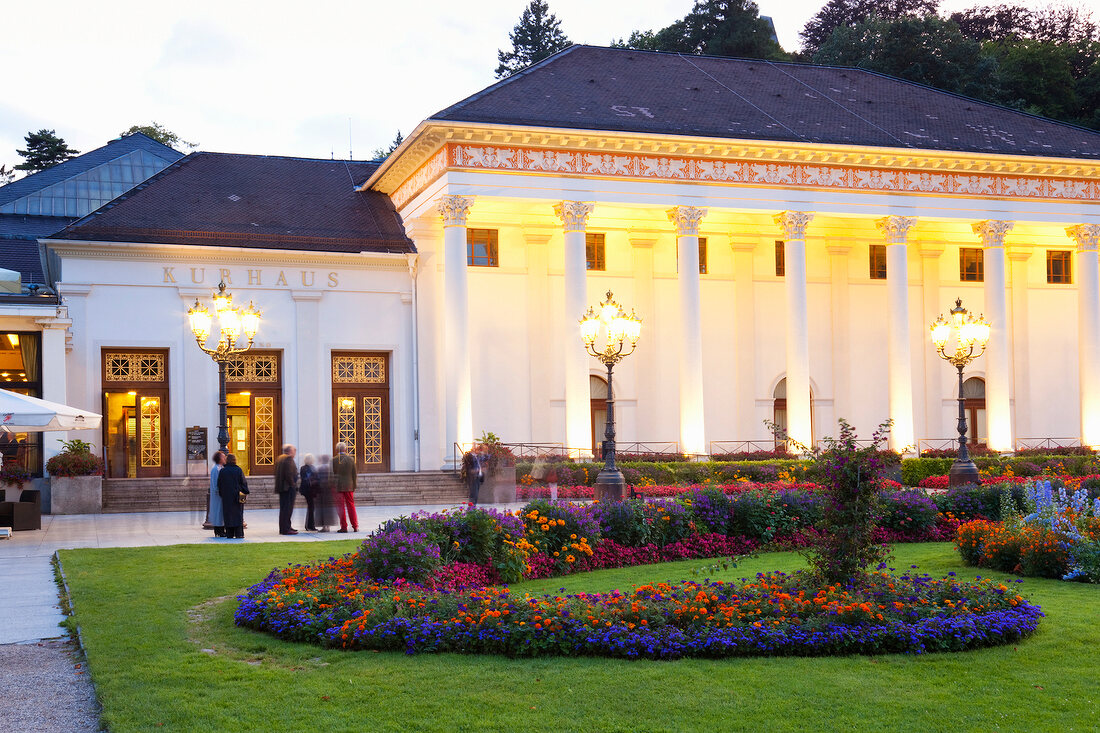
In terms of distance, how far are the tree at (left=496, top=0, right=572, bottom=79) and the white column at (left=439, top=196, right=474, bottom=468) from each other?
38921 mm

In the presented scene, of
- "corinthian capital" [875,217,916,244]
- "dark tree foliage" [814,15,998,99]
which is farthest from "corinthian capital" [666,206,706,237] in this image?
"dark tree foliage" [814,15,998,99]

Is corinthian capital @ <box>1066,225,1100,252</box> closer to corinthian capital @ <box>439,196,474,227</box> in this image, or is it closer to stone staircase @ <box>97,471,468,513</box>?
corinthian capital @ <box>439,196,474,227</box>

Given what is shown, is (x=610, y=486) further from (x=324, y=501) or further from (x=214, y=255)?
(x=214, y=255)

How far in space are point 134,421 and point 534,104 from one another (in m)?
14.2

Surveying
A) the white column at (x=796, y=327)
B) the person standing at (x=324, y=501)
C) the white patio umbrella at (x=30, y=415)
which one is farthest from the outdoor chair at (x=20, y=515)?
the white column at (x=796, y=327)

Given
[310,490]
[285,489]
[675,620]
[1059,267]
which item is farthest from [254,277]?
[1059,267]

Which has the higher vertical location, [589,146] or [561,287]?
[589,146]

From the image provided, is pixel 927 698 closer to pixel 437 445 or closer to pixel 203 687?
pixel 203 687

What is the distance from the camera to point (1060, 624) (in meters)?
10.2

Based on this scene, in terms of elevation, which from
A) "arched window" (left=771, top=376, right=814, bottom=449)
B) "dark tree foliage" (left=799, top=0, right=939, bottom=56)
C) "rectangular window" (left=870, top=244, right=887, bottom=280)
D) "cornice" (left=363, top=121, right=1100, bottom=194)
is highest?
"dark tree foliage" (left=799, top=0, right=939, bottom=56)

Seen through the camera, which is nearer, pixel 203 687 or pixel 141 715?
pixel 141 715

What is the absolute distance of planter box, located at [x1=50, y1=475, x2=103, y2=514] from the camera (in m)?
25.5

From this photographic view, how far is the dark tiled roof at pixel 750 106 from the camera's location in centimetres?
3278

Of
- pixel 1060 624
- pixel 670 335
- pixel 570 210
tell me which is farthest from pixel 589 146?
pixel 1060 624
